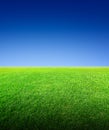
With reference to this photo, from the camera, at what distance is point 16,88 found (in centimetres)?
2477

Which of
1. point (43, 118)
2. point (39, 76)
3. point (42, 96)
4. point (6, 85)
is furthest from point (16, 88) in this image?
point (43, 118)

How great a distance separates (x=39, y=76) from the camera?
29.2 meters

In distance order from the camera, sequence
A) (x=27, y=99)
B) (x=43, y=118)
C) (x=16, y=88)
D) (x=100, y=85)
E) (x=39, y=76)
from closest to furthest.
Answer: (x=43, y=118)
(x=27, y=99)
(x=16, y=88)
(x=100, y=85)
(x=39, y=76)

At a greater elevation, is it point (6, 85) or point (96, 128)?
point (6, 85)

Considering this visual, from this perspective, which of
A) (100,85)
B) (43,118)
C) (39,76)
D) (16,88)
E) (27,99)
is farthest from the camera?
(39,76)

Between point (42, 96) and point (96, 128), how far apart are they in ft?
22.3

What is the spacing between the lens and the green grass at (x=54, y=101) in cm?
1803

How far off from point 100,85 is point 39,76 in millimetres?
6069

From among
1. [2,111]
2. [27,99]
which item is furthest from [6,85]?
[2,111]

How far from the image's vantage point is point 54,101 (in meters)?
22.0

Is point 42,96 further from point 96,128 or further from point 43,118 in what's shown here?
point 96,128

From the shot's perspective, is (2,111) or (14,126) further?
(2,111)

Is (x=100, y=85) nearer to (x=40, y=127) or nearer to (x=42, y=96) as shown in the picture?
(x=42, y=96)

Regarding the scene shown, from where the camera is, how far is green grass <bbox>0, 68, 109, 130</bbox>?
18.0m
